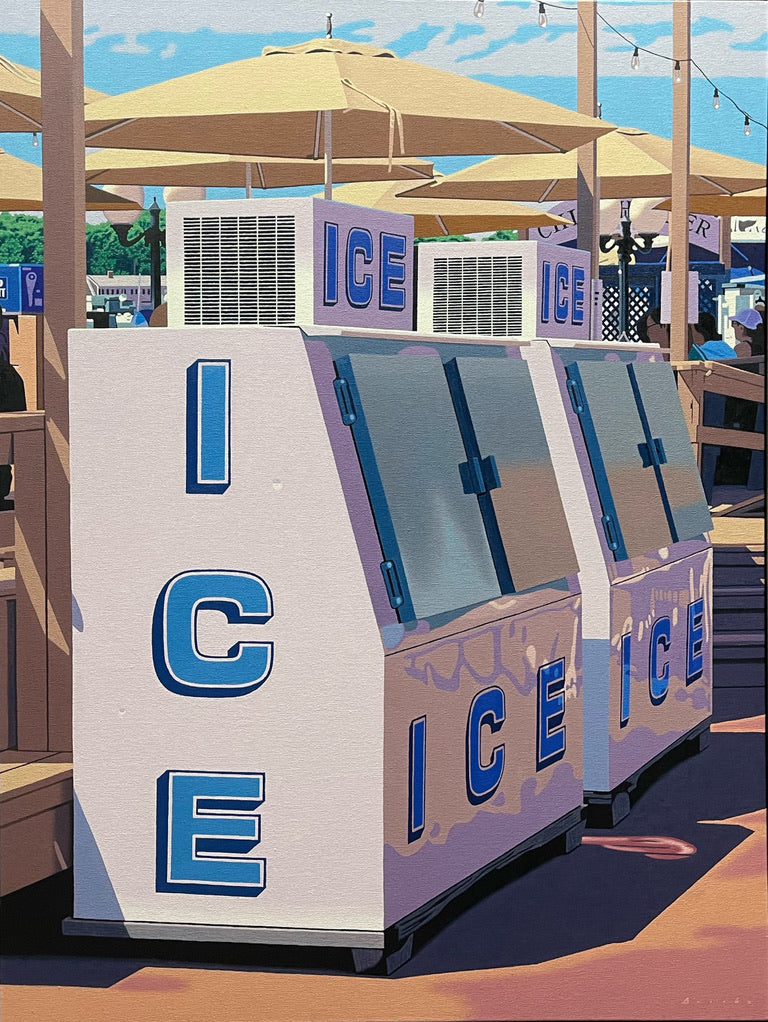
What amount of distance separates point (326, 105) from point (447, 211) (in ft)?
25.7

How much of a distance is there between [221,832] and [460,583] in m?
0.99

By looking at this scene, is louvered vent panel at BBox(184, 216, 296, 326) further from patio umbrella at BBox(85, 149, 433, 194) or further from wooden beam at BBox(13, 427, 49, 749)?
patio umbrella at BBox(85, 149, 433, 194)

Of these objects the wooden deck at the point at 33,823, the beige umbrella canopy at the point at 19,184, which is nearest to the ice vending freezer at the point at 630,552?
the wooden deck at the point at 33,823

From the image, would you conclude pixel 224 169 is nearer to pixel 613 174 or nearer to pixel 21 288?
pixel 613 174

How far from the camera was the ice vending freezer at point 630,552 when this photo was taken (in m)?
6.16

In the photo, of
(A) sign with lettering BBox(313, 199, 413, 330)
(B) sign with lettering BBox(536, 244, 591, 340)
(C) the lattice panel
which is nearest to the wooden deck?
(A) sign with lettering BBox(313, 199, 413, 330)

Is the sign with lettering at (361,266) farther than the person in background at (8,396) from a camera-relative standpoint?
No

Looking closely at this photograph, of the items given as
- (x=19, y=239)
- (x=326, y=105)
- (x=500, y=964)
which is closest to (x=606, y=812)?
(x=500, y=964)

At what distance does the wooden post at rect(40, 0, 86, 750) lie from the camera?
4.70 meters

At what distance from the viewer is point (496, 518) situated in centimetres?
512

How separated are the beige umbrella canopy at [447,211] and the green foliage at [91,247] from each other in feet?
169

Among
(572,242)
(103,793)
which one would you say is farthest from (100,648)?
(572,242)

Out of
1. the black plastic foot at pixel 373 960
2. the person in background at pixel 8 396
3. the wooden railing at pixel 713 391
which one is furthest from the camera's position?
the wooden railing at pixel 713 391

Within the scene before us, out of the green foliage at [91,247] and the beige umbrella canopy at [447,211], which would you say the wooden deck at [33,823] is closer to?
the beige umbrella canopy at [447,211]
